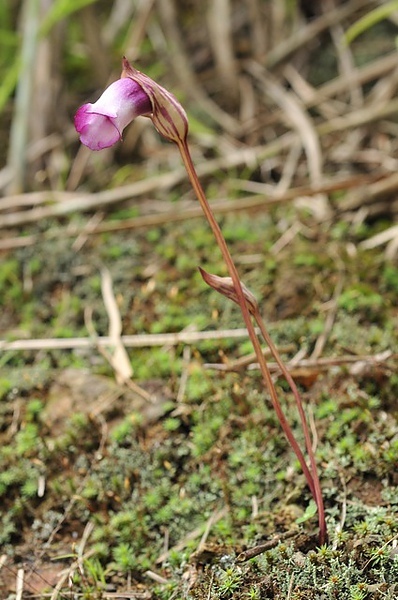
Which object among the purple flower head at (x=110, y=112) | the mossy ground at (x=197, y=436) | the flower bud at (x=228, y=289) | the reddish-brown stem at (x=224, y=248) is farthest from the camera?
the mossy ground at (x=197, y=436)

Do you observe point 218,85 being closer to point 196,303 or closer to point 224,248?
point 196,303

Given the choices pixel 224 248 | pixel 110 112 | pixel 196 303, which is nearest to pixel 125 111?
pixel 110 112

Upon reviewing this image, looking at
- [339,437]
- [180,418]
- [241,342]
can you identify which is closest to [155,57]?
[241,342]

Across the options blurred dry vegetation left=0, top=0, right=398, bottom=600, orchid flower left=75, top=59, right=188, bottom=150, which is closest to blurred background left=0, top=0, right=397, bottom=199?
blurred dry vegetation left=0, top=0, right=398, bottom=600

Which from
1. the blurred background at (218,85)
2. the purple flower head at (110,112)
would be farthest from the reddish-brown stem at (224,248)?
the blurred background at (218,85)

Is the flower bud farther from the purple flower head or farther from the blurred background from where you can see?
the blurred background

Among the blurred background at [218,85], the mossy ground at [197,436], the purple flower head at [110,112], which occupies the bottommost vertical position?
the mossy ground at [197,436]

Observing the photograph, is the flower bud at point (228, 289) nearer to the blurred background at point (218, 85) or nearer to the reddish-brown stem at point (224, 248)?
the reddish-brown stem at point (224, 248)
